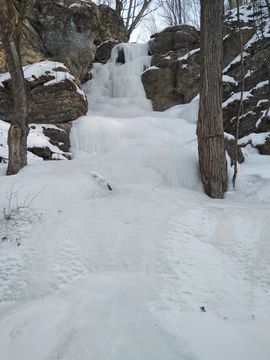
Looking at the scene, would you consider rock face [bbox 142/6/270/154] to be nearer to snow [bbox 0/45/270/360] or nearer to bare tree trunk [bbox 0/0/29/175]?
snow [bbox 0/45/270/360]

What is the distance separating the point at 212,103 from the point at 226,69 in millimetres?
7732

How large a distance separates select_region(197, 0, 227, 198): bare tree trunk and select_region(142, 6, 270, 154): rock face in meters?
5.07

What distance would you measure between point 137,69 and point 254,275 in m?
12.6

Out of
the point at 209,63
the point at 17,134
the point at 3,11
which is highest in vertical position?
the point at 3,11

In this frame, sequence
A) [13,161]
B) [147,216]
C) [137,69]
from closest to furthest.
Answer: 1. [147,216]
2. [13,161]
3. [137,69]

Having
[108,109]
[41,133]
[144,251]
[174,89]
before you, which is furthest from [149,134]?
[144,251]

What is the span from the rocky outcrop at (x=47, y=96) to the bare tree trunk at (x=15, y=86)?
4.77 metres

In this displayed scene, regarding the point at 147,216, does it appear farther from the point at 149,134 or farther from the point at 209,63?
the point at 149,134

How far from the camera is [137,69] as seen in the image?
48.2 ft

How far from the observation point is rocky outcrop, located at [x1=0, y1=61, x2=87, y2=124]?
10000 millimetres

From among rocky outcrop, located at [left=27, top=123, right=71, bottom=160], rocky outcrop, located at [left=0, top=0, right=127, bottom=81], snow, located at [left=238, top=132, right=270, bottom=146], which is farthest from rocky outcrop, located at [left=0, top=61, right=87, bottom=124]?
snow, located at [left=238, top=132, right=270, bottom=146]

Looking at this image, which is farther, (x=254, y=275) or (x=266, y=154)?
(x=266, y=154)

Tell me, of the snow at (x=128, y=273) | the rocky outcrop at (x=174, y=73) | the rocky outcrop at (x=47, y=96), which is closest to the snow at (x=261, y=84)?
the rocky outcrop at (x=174, y=73)

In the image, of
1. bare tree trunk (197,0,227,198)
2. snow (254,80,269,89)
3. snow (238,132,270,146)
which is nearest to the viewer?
bare tree trunk (197,0,227,198)
